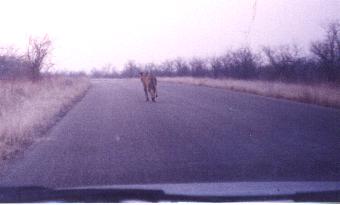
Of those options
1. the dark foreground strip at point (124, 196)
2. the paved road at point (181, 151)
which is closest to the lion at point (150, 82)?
the paved road at point (181, 151)

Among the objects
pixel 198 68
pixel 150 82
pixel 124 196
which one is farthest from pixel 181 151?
pixel 198 68

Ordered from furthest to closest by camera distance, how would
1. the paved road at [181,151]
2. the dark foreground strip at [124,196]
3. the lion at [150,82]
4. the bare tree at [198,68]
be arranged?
the bare tree at [198,68] → the lion at [150,82] → the paved road at [181,151] → the dark foreground strip at [124,196]

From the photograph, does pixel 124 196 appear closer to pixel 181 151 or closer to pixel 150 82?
pixel 181 151

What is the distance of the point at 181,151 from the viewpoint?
10.7 meters

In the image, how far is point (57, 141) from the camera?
12523 mm

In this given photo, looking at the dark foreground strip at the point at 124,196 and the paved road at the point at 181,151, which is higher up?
the dark foreground strip at the point at 124,196

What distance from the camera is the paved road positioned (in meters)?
8.23

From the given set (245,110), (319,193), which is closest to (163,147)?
(319,193)

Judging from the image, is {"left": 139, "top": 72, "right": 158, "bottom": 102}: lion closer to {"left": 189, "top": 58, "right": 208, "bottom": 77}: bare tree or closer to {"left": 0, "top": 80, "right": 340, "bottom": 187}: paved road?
{"left": 0, "top": 80, "right": 340, "bottom": 187}: paved road

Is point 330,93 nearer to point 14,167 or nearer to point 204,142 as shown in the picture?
point 204,142

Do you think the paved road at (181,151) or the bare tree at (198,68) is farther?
the bare tree at (198,68)

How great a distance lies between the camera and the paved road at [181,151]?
8.23 meters

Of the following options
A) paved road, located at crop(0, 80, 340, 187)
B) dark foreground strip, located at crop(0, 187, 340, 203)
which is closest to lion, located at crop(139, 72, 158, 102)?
paved road, located at crop(0, 80, 340, 187)

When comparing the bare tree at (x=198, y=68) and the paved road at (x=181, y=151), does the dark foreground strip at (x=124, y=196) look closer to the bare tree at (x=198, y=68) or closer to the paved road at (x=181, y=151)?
the paved road at (x=181, y=151)
